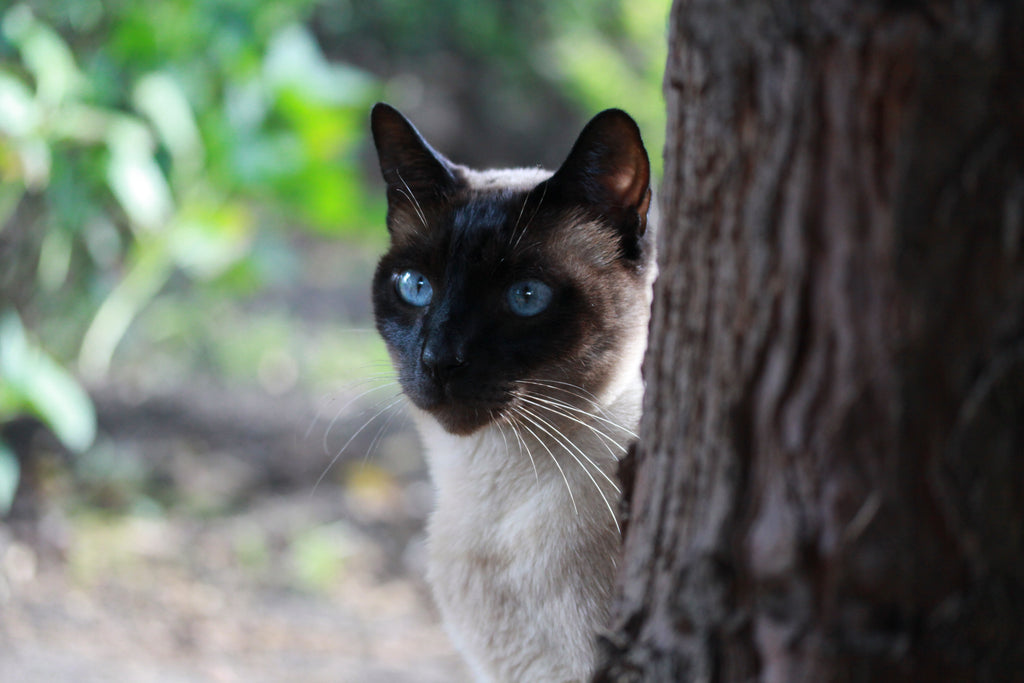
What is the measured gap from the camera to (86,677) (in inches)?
95.9

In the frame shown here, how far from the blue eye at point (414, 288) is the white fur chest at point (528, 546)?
0.24 metres

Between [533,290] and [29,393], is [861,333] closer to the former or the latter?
[533,290]

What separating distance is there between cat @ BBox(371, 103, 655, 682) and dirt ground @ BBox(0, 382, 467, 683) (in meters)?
1.37

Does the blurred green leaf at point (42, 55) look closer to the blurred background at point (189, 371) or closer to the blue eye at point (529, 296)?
the blurred background at point (189, 371)

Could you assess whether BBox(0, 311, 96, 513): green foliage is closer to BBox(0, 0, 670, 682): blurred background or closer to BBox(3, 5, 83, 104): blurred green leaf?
BBox(0, 0, 670, 682): blurred background

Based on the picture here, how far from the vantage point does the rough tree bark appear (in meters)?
0.73

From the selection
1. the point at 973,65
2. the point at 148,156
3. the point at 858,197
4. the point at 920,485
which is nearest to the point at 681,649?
the point at 920,485

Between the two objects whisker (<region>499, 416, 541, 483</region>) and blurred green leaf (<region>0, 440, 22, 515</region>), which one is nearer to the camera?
whisker (<region>499, 416, 541, 483</region>)

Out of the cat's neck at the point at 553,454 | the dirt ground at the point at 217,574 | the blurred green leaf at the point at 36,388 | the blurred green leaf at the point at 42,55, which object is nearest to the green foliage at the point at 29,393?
the blurred green leaf at the point at 36,388

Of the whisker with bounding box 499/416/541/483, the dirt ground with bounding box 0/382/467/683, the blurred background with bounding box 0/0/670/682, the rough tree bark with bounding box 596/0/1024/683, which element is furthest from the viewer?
the blurred background with bounding box 0/0/670/682

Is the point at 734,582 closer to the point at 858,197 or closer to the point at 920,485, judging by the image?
the point at 920,485

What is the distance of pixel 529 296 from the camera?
1449 millimetres

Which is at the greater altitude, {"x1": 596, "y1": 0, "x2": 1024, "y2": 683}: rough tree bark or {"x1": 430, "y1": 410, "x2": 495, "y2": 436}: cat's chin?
{"x1": 596, "y1": 0, "x2": 1024, "y2": 683}: rough tree bark

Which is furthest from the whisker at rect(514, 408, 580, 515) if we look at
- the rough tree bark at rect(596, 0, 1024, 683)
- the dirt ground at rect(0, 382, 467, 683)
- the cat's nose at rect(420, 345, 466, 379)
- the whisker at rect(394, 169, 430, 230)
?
the dirt ground at rect(0, 382, 467, 683)
